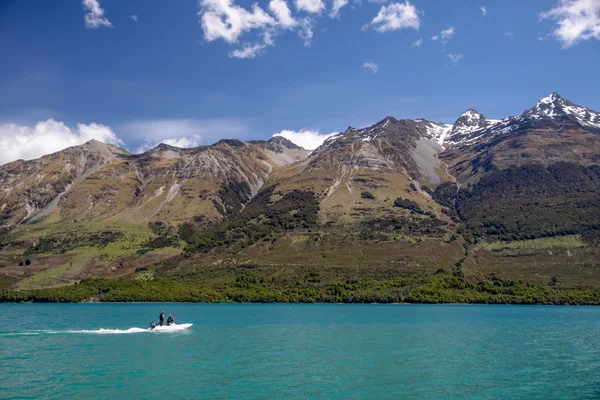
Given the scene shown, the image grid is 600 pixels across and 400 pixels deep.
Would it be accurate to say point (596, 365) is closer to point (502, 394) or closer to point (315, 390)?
point (502, 394)

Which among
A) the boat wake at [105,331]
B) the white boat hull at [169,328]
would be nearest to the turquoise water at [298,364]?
the boat wake at [105,331]

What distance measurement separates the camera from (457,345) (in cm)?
8838

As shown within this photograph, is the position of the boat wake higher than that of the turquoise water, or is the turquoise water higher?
the boat wake

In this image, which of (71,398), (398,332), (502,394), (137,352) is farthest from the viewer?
(398,332)

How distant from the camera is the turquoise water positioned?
5284 cm

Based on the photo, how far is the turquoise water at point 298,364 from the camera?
5284 cm

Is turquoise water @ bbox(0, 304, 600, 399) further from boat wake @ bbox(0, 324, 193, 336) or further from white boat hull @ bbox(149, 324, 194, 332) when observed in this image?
white boat hull @ bbox(149, 324, 194, 332)

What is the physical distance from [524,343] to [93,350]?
6953 cm

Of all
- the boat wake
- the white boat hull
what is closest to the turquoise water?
the boat wake

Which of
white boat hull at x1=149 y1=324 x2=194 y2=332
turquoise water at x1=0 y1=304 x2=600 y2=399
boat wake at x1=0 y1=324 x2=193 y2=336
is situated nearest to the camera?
turquoise water at x1=0 y1=304 x2=600 y2=399

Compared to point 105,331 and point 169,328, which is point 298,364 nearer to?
point 169,328

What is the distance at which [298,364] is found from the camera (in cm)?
6769

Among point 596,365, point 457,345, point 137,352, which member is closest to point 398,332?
point 457,345

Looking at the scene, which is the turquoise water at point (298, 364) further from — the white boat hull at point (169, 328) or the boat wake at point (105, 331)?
the white boat hull at point (169, 328)
